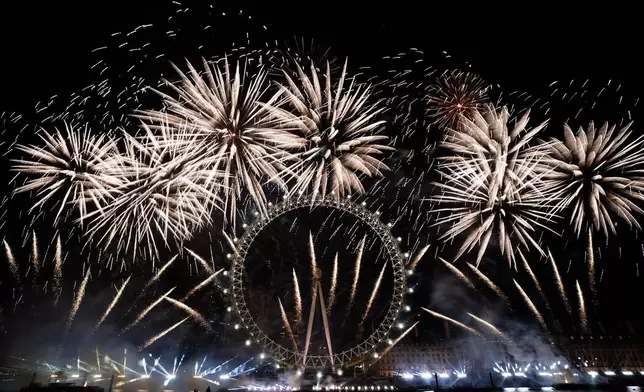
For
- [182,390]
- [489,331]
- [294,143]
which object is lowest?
[182,390]

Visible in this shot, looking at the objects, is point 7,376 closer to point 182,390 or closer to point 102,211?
point 182,390

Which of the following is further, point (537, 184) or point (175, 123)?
point (537, 184)

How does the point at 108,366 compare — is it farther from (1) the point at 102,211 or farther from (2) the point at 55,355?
(1) the point at 102,211

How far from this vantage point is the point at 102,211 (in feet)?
59.2

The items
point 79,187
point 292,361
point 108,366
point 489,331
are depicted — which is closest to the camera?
point 79,187

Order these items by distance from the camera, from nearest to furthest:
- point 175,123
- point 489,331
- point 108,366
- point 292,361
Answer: point 175,123 → point 292,361 → point 108,366 → point 489,331

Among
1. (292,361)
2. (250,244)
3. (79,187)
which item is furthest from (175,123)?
(292,361)

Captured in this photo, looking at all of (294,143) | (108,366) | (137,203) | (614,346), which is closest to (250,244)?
(137,203)

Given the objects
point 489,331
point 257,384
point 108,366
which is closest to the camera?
point 257,384

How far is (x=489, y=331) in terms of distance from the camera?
66.6 metres

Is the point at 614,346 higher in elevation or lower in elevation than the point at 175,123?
lower

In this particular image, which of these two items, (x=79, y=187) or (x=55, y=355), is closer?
(x=79, y=187)

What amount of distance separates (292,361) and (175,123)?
77.9 feet

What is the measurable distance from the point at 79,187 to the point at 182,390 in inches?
1320
